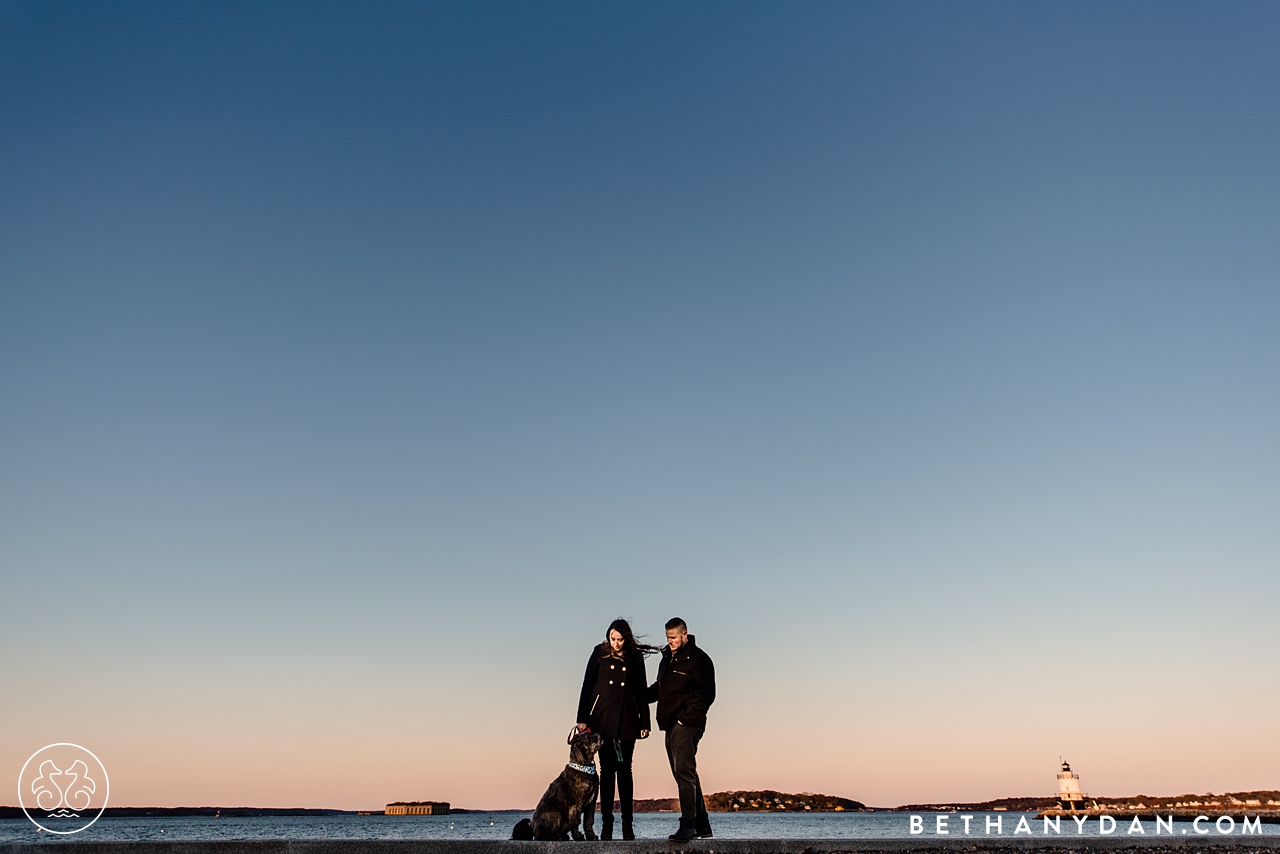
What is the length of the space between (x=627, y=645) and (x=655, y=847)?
217cm

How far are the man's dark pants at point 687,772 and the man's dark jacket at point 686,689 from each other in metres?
0.09

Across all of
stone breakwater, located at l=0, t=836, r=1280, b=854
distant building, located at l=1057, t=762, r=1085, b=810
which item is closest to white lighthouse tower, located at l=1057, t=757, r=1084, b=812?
distant building, located at l=1057, t=762, r=1085, b=810

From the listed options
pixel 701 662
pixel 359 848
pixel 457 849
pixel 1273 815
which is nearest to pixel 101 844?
pixel 359 848

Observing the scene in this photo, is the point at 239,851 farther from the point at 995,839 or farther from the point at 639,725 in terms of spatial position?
the point at 995,839

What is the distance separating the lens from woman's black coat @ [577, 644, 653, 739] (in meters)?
8.12

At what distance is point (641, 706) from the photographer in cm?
833

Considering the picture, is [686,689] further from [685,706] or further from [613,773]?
[613,773]

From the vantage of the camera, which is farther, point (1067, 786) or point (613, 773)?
point (1067, 786)

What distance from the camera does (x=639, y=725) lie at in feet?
27.1

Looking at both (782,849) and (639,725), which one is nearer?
(782,849)

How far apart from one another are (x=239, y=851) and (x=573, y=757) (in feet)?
8.97

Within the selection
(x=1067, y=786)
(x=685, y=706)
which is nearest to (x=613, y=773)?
(x=685, y=706)

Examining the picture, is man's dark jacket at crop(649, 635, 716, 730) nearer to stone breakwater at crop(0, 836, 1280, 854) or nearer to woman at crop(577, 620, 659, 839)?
woman at crop(577, 620, 659, 839)

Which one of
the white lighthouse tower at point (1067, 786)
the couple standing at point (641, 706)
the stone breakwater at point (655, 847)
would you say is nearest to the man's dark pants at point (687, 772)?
the couple standing at point (641, 706)
